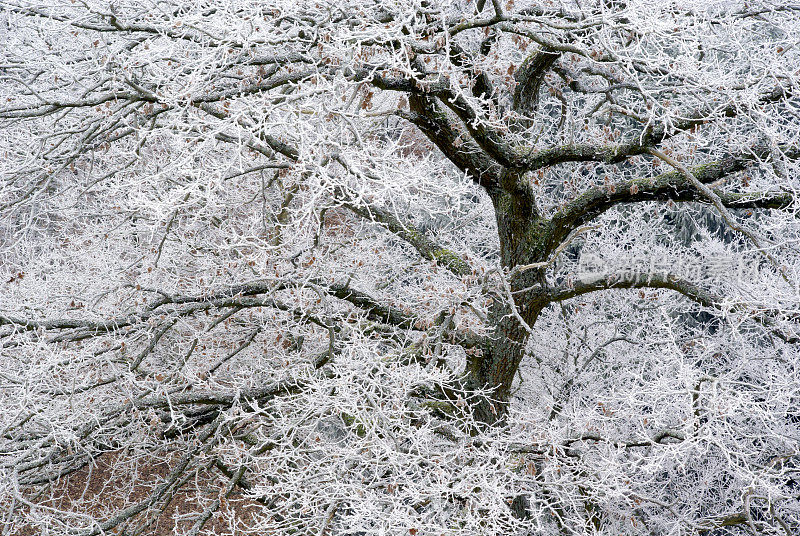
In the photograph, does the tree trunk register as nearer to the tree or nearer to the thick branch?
the tree

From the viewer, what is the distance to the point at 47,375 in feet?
16.7

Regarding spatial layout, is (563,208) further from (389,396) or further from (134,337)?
(134,337)

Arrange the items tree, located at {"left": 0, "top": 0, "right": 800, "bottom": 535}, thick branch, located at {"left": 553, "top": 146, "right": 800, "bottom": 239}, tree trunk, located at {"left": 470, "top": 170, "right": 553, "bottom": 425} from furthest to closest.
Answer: tree trunk, located at {"left": 470, "top": 170, "right": 553, "bottom": 425}
thick branch, located at {"left": 553, "top": 146, "right": 800, "bottom": 239}
tree, located at {"left": 0, "top": 0, "right": 800, "bottom": 535}

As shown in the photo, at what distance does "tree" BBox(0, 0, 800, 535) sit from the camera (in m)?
4.31

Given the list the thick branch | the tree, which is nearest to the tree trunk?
the tree

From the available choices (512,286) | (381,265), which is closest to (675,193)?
(512,286)

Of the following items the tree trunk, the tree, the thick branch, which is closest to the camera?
the tree

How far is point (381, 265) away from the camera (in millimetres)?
8547

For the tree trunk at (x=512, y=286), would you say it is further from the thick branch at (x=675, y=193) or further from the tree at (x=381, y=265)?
the thick branch at (x=675, y=193)

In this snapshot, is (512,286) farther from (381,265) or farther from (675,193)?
(381,265)

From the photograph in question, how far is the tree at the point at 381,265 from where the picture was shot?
431cm

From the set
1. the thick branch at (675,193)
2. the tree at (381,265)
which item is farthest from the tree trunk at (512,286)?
the thick branch at (675,193)

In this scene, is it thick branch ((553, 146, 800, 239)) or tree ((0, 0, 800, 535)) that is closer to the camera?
tree ((0, 0, 800, 535))

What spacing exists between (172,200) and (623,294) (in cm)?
666
